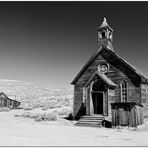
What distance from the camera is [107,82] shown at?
1923 centimetres

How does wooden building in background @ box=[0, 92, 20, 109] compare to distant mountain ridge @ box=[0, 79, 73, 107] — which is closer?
wooden building in background @ box=[0, 92, 20, 109]

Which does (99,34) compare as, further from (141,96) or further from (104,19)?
(141,96)

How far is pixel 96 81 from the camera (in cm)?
2034

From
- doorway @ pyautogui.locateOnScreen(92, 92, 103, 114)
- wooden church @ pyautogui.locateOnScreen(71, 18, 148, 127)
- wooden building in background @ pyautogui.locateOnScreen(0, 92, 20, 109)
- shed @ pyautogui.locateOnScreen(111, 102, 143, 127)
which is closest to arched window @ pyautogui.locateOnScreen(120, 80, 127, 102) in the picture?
wooden church @ pyautogui.locateOnScreen(71, 18, 148, 127)

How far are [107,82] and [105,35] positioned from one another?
21.9ft

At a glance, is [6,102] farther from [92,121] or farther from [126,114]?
[126,114]

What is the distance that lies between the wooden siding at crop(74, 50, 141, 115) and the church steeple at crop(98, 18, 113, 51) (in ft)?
4.39

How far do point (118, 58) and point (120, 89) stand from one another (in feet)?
10.3

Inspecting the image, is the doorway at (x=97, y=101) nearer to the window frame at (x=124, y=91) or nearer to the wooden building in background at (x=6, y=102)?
the window frame at (x=124, y=91)

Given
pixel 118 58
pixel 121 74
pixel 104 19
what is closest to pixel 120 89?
pixel 121 74

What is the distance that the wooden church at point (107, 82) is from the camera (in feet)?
64.0

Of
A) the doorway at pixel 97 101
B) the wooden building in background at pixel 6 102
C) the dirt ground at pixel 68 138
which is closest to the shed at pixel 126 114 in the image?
the dirt ground at pixel 68 138

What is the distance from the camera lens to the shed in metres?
16.0

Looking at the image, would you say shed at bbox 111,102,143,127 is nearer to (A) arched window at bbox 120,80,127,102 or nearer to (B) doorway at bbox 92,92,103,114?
(A) arched window at bbox 120,80,127,102
